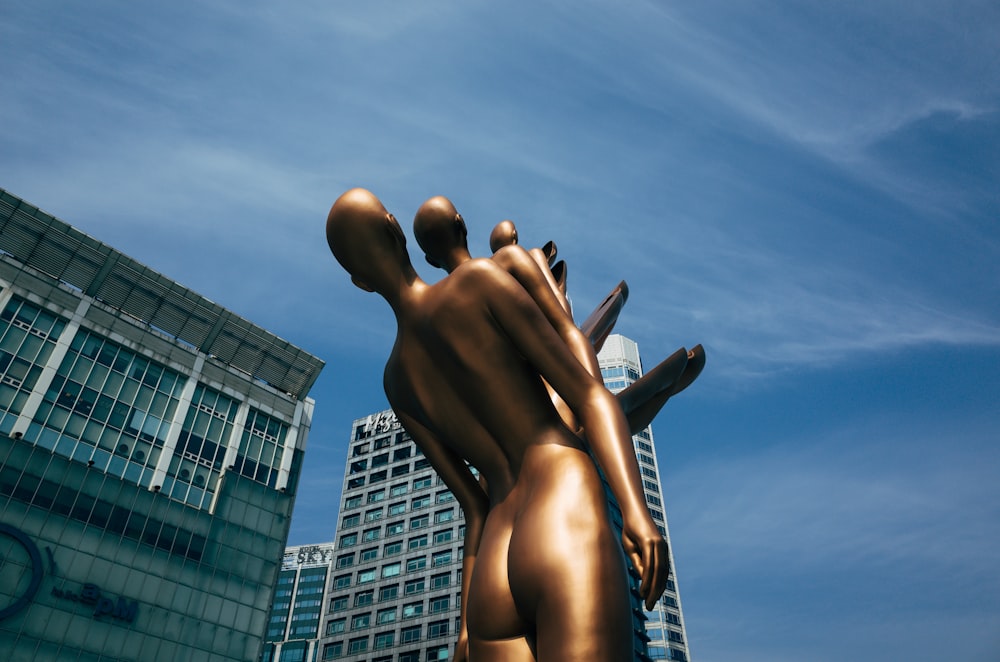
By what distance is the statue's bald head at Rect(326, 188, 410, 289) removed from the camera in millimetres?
5703

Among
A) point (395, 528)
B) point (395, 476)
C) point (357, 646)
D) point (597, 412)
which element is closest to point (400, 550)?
point (395, 528)

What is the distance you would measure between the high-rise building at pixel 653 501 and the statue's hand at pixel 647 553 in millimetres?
59140

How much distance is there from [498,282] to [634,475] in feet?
5.37

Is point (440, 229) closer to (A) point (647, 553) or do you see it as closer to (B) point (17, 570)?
(A) point (647, 553)

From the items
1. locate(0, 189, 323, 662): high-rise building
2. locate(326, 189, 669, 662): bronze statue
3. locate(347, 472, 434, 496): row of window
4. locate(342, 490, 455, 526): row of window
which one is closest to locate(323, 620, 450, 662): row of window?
locate(342, 490, 455, 526): row of window

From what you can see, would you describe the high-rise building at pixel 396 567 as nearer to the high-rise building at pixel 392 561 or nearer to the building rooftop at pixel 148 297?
the high-rise building at pixel 392 561

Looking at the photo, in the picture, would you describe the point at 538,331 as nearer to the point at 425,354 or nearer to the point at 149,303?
the point at 425,354

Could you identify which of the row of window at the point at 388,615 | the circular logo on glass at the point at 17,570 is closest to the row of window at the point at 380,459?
the row of window at the point at 388,615

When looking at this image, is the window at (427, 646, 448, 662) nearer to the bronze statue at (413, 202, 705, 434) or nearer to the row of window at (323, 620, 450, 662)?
the row of window at (323, 620, 450, 662)

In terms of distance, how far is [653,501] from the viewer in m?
86.3

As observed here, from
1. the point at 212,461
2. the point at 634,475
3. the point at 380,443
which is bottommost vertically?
the point at 634,475

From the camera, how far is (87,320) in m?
34.5

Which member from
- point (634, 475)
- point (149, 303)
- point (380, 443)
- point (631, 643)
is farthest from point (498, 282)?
point (380, 443)

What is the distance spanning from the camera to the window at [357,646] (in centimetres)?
5965
